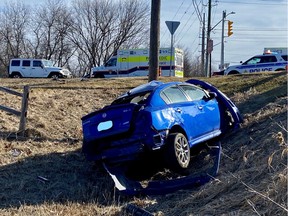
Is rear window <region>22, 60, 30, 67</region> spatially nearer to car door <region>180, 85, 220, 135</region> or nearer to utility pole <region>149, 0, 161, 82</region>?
utility pole <region>149, 0, 161, 82</region>

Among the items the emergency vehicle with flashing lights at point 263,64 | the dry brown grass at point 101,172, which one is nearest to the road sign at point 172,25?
the dry brown grass at point 101,172

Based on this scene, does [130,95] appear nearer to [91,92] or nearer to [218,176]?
[218,176]

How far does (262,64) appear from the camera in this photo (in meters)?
30.8

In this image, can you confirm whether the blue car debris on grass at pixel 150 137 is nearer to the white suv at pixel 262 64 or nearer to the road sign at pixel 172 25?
the road sign at pixel 172 25

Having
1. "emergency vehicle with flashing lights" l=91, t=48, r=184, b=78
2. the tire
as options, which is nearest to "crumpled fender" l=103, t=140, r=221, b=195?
the tire

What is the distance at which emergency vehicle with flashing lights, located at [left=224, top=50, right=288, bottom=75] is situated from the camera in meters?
30.5

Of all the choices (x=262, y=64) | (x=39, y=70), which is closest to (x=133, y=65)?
(x=39, y=70)

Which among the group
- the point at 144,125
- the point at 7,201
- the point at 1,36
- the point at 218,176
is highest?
the point at 1,36

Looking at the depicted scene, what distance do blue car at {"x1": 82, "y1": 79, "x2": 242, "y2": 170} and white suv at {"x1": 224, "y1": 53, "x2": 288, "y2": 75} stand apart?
22932 mm

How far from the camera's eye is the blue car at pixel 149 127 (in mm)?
7223

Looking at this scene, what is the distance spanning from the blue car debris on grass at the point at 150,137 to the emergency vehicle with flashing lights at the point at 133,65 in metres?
30.5

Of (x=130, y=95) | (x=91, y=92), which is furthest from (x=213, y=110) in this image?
(x=91, y=92)

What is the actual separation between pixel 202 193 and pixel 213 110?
3.26 metres

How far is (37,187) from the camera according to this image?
7594mm
